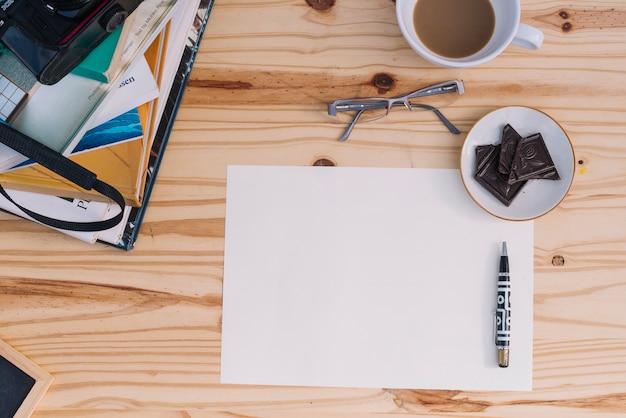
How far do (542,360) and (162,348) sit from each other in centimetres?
51

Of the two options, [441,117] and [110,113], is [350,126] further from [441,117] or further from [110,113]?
[110,113]

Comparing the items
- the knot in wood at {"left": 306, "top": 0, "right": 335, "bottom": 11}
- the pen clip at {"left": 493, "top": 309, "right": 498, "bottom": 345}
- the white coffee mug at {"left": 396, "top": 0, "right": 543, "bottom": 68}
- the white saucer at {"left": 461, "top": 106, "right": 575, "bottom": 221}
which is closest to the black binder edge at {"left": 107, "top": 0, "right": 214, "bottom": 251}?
the knot in wood at {"left": 306, "top": 0, "right": 335, "bottom": 11}

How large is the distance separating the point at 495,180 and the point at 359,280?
219 millimetres

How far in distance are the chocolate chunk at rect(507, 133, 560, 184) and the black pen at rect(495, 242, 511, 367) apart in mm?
110

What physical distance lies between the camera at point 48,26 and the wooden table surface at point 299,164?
0.20 m

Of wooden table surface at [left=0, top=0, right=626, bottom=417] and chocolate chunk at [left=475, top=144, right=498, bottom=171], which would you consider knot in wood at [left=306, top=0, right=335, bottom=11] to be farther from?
chocolate chunk at [left=475, top=144, right=498, bottom=171]

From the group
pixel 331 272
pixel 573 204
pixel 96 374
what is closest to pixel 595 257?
pixel 573 204

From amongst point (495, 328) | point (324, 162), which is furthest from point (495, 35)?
point (495, 328)

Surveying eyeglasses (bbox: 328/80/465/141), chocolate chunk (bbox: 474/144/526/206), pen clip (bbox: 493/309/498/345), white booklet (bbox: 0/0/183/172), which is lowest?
pen clip (bbox: 493/309/498/345)

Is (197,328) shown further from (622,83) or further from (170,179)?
(622,83)

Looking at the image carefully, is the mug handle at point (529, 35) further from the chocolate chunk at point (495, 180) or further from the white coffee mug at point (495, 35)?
the chocolate chunk at point (495, 180)

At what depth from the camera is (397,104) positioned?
2.43 ft

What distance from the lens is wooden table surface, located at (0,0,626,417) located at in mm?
743

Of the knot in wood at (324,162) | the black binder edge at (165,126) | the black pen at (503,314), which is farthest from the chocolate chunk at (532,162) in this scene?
the black binder edge at (165,126)
